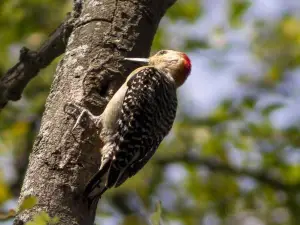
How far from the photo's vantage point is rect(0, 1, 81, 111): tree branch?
448cm

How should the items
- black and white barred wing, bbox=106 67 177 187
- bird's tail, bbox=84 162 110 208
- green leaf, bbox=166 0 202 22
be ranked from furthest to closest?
green leaf, bbox=166 0 202 22
black and white barred wing, bbox=106 67 177 187
bird's tail, bbox=84 162 110 208

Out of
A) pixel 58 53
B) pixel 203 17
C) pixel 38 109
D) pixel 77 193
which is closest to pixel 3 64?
pixel 38 109

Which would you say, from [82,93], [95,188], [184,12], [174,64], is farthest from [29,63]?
[184,12]

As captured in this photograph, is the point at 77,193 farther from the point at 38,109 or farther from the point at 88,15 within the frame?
the point at 38,109

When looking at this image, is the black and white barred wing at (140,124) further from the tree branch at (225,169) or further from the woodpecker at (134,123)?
the tree branch at (225,169)

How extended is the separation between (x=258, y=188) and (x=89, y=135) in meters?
5.72

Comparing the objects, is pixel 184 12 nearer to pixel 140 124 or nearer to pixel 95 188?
pixel 140 124

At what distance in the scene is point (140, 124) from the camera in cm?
464

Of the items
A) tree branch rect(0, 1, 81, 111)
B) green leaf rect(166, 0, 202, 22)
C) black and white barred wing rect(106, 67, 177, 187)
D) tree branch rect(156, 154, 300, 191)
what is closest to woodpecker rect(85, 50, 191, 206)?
black and white barred wing rect(106, 67, 177, 187)

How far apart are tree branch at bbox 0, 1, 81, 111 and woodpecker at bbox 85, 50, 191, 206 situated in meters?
0.56

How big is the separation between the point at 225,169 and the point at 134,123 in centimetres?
472

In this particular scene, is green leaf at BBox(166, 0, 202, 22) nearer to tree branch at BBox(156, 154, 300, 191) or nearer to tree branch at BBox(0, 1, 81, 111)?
tree branch at BBox(156, 154, 300, 191)

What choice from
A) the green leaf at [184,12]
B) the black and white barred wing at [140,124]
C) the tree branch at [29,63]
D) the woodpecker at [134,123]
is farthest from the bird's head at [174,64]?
A: the green leaf at [184,12]

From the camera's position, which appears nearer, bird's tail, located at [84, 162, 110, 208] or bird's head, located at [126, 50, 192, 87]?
bird's tail, located at [84, 162, 110, 208]
